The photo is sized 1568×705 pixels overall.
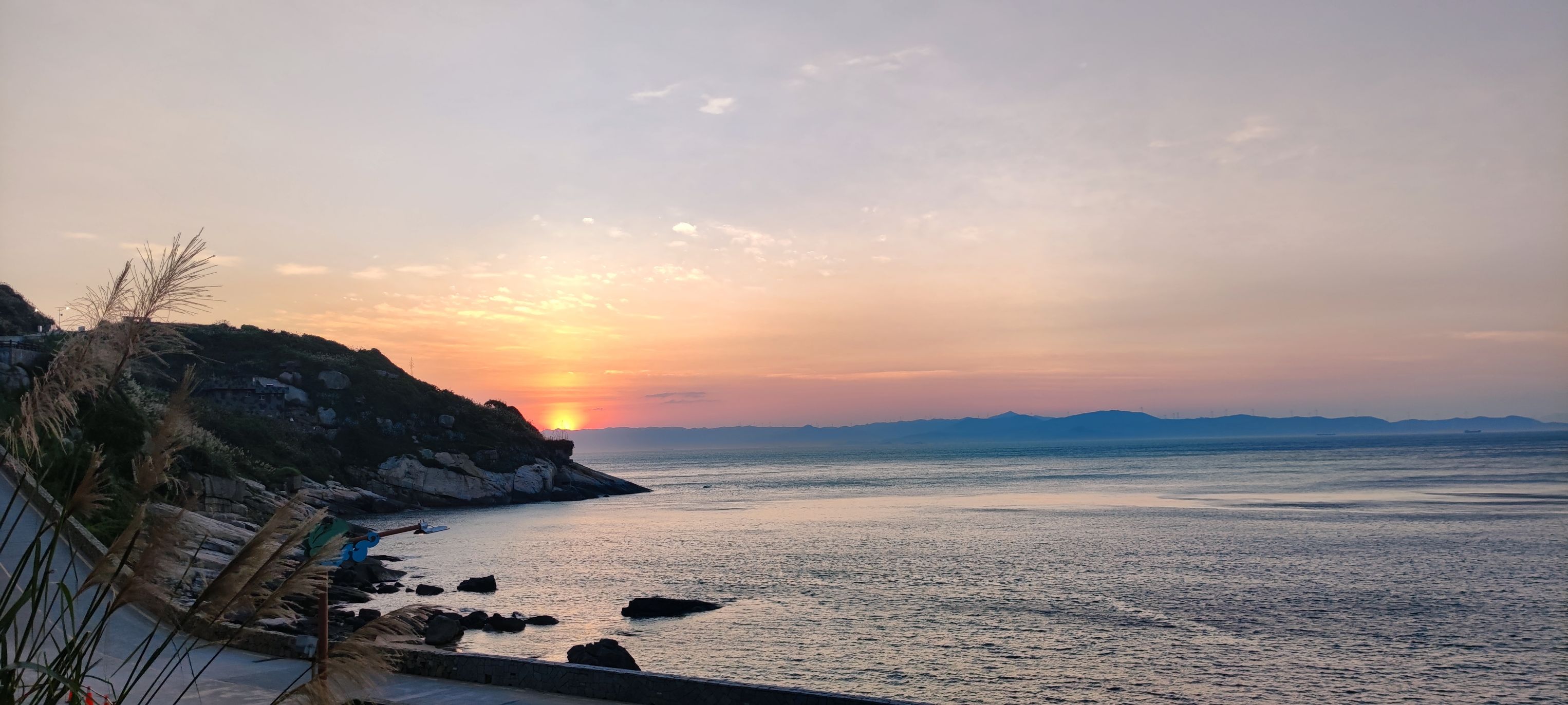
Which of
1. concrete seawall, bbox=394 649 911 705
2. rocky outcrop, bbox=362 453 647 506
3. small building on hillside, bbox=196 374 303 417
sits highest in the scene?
small building on hillside, bbox=196 374 303 417

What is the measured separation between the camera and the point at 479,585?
1515 inches

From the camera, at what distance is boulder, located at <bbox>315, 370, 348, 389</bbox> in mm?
94812

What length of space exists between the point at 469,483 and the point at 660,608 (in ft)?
209

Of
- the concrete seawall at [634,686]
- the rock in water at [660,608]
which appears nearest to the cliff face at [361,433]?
the rock in water at [660,608]

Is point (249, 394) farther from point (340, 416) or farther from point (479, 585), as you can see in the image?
point (479, 585)

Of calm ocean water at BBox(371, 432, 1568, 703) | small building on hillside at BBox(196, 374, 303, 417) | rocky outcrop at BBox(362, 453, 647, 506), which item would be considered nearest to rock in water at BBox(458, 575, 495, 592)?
calm ocean water at BBox(371, 432, 1568, 703)

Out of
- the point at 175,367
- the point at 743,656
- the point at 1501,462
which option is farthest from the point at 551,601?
the point at 1501,462

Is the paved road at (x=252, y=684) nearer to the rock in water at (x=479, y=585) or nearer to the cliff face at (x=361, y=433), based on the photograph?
the rock in water at (x=479, y=585)

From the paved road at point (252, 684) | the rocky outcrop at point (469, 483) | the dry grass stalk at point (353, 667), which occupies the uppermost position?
the dry grass stalk at point (353, 667)

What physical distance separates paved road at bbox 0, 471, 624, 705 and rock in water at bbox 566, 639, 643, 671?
21.4 feet

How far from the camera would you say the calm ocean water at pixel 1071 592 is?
77.8ft

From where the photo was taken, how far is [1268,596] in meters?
34.5

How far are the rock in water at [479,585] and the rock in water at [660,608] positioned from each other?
8108 mm

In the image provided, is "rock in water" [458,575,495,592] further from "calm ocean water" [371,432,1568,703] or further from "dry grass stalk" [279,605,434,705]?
"dry grass stalk" [279,605,434,705]
